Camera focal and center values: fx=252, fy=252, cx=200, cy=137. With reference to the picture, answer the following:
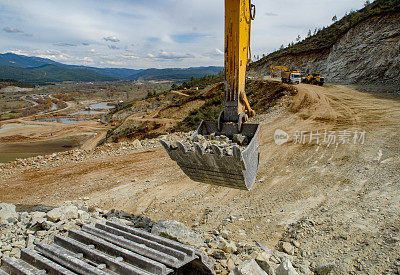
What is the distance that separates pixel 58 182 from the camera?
907 cm

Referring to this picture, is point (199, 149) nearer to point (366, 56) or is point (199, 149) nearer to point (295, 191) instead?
point (295, 191)

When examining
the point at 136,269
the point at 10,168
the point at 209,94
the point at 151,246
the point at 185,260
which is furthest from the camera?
the point at 209,94

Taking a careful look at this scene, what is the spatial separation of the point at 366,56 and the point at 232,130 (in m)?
24.0

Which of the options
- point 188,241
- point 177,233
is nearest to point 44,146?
point 177,233

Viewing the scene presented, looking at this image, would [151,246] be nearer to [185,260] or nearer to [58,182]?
[185,260]

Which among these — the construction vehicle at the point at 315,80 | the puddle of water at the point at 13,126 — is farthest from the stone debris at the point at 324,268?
the puddle of water at the point at 13,126

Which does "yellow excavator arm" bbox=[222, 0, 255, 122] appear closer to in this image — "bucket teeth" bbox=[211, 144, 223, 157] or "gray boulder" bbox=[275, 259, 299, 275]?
"bucket teeth" bbox=[211, 144, 223, 157]

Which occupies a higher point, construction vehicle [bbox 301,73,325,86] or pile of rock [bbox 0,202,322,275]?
construction vehicle [bbox 301,73,325,86]

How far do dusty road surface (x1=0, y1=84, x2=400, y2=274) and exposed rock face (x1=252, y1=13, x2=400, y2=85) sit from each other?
412 inches

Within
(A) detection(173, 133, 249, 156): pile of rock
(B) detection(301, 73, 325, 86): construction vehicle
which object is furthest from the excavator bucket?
(B) detection(301, 73, 325, 86): construction vehicle

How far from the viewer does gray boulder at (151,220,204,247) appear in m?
4.36

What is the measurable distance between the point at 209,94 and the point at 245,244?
2143 cm

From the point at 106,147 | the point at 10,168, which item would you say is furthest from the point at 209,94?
the point at 10,168

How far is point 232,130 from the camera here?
5.26m
